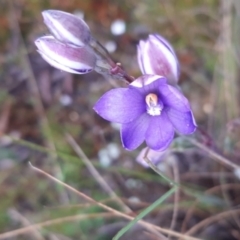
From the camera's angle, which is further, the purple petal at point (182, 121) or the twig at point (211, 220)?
the twig at point (211, 220)

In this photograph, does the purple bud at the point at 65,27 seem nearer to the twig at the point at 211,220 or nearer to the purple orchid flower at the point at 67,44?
the purple orchid flower at the point at 67,44

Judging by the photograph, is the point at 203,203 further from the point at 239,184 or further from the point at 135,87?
the point at 135,87

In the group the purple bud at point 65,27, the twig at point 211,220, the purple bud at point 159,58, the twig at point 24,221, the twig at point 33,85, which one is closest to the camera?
the purple bud at point 65,27

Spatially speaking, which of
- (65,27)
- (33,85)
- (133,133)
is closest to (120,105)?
(133,133)

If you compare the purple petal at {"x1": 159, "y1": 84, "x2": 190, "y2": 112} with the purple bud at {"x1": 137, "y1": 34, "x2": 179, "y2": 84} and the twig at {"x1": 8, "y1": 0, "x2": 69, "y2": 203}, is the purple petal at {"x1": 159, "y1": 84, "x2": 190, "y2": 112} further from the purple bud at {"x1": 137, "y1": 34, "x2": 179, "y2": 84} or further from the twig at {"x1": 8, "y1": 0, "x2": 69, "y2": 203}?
the twig at {"x1": 8, "y1": 0, "x2": 69, "y2": 203}

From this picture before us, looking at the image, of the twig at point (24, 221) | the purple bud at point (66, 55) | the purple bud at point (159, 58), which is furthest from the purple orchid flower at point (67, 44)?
the twig at point (24, 221)

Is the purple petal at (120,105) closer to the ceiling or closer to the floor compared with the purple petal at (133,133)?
closer to the ceiling

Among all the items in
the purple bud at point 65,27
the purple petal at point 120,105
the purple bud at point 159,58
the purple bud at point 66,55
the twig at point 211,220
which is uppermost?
the purple bud at point 65,27

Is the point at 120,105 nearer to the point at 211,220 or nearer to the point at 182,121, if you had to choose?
the point at 182,121

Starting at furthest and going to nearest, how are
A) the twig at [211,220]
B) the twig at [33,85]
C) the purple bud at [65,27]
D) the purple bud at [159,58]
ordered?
the twig at [33,85], the twig at [211,220], the purple bud at [159,58], the purple bud at [65,27]
